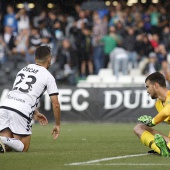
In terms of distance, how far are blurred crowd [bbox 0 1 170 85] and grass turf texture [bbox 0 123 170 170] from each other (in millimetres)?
6404

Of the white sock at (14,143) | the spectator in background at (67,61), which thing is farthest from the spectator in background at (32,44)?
the white sock at (14,143)

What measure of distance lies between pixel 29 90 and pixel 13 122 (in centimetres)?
54

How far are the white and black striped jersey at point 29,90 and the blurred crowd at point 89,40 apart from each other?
11775 millimetres

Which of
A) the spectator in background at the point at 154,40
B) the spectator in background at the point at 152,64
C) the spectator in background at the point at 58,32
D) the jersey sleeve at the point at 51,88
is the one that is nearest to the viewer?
the jersey sleeve at the point at 51,88

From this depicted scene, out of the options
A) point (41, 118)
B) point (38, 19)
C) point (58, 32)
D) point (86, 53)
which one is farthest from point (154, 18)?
point (41, 118)

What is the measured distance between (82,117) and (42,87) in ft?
30.7

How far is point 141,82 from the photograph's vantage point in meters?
21.3

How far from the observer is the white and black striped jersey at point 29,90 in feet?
32.7

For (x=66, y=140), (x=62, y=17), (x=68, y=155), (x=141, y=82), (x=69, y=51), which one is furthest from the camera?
(x=62, y=17)

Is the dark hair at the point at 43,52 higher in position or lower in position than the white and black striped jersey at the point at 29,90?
higher

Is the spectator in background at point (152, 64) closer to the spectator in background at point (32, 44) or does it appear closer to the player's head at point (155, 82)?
the spectator in background at point (32, 44)

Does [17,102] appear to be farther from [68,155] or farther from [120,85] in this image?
[120,85]

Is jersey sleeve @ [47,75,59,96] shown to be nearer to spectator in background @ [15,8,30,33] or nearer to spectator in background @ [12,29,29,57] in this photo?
spectator in background @ [12,29,29,57]

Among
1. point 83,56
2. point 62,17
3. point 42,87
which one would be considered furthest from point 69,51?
point 42,87
